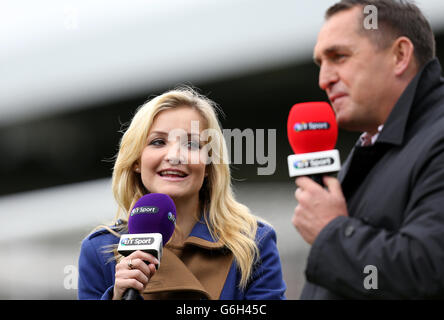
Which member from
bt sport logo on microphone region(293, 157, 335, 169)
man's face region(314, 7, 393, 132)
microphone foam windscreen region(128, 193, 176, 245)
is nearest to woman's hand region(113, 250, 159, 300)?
microphone foam windscreen region(128, 193, 176, 245)

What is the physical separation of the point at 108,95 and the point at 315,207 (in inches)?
213

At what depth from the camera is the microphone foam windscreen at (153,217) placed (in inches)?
50.7

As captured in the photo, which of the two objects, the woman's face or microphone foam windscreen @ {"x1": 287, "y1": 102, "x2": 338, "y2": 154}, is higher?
microphone foam windscreen @ {"x1": 287, "y1": 102, "x2": 338, "y2": 154}

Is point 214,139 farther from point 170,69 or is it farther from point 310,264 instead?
point 170,69

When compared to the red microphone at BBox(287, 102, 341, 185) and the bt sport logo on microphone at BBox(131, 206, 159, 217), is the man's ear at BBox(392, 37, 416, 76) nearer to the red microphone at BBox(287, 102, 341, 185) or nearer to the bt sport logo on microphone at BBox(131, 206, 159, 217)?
the red microphone at BBox(287, 102, 341, 185)

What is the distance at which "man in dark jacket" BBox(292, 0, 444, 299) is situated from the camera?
0.92 metres

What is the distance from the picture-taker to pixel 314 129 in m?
1.10

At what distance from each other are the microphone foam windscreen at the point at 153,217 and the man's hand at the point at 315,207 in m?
0.38

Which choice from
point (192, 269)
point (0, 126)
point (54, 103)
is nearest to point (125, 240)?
point (192, 269)

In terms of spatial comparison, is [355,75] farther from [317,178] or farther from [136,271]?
[136,271]

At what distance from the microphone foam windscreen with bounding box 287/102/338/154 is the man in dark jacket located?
6cm
